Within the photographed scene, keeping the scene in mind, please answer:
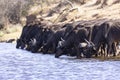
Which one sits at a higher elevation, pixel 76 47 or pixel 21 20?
pixel 21 20

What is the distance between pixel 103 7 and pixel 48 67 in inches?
993

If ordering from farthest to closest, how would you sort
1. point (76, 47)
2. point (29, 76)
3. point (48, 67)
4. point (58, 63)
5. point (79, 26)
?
point (79, 26)
point (76, 47)
point (58, 63)
point (48, 67)
point (29, 76)

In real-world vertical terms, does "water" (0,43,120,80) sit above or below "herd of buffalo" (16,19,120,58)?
below

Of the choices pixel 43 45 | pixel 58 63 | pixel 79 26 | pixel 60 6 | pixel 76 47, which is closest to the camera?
pixel 58 63

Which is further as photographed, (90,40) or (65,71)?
(90,40)

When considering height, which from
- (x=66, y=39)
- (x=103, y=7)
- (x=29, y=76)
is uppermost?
(x=103, y=7)

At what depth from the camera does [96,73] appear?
810 inches

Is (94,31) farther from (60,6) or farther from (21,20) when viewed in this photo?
(21,20)

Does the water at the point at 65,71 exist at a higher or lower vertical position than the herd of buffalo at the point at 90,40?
lower

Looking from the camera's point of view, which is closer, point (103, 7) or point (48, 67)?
point (48, 67)

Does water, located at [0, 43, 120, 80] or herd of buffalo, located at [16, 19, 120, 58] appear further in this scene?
herd of buffalo, located at [16, 19, 120, 58]

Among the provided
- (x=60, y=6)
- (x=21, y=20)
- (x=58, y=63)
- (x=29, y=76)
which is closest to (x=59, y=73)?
(x=29, y=76)

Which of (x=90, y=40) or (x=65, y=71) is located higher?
(x=90, y=40)

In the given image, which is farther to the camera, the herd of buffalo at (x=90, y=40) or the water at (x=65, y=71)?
the herd of buffalo at (x=90, y=40)
